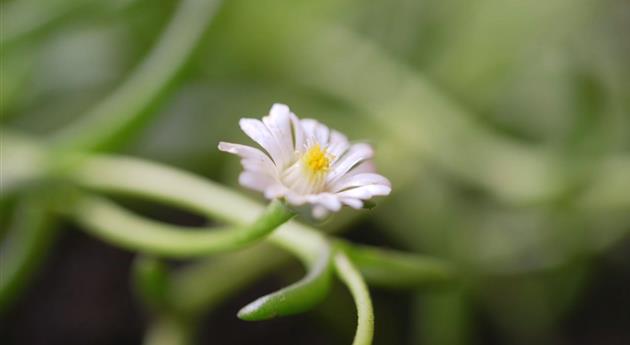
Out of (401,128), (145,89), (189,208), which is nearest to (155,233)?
(189,208)

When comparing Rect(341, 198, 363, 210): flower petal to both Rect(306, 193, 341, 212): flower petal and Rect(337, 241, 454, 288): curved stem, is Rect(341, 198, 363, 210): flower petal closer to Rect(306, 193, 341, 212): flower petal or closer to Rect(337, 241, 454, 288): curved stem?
Rect(306, 193, 341, 212): flower petal

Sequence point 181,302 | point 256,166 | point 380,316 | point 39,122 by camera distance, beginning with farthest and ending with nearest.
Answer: point 39,122
point 380,316
point 181,302
point 256,166

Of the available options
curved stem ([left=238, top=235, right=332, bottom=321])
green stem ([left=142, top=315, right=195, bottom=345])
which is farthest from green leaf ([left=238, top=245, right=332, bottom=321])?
green stem ([left=142, top=315, right=195, bottom=345])

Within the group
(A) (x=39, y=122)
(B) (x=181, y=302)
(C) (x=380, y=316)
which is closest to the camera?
(B) (x=181, y=302)

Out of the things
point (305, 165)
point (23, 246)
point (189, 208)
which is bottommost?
point (23, 246)

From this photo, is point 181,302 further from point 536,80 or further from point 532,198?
point 536,80

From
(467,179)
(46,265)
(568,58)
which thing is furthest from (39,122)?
(568,58)

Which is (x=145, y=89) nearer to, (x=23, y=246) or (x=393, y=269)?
(x=23, y=246)
